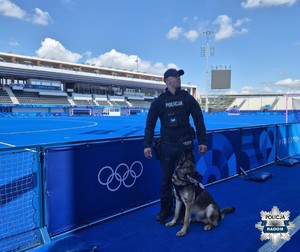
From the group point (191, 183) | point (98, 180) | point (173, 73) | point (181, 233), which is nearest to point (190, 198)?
point (191, 183)

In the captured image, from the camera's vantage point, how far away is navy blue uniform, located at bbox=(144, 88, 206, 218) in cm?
363

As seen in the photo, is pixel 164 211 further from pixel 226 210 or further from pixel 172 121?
pixel 172 121

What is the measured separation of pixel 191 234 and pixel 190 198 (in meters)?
0.49

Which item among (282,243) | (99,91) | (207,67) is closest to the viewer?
(282,243)

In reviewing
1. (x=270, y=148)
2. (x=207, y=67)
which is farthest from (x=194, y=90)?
(x=270, y=148)

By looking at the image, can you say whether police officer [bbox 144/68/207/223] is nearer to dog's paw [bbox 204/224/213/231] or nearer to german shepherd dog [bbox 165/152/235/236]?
german shepherd dog [bbox 165/152/235/236]

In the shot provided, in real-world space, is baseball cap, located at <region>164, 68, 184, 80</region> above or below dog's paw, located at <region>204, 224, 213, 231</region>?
above

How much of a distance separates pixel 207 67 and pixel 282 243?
5992cm

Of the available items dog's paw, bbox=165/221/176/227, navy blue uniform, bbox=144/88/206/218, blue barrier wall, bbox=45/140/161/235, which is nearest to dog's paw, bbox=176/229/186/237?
dog's paw, bbox=165/221/176/227

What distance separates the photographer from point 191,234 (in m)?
3.45

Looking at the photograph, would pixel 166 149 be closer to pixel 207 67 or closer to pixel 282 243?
pixel 282 243

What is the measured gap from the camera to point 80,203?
3.66 meters

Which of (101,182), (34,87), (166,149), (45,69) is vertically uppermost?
(45,69)

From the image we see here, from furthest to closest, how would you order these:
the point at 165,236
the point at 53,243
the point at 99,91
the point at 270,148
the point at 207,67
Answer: the point at 99,91, the point at 207,67, the point at 270,148, the point at 165,236, the point at 53,243
